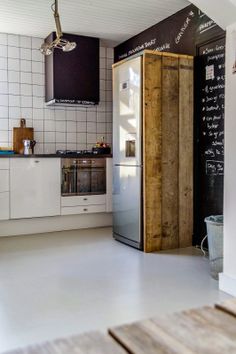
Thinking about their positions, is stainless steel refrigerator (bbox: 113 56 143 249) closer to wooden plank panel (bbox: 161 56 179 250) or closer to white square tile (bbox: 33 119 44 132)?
wooden plank panel (bbox: 161 56 179 250)

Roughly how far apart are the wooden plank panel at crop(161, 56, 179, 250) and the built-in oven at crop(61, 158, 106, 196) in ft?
4.78

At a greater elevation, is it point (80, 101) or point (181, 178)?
point (80, 101)

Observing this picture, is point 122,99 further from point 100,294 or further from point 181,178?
point 100,294

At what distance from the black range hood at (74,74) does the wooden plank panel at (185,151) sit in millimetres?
1651

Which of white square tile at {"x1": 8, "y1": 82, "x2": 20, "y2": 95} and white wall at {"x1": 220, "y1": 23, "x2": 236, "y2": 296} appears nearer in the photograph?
white wall at {"x1": 220, "y1": 23, "x2": 236, "y2": 296}

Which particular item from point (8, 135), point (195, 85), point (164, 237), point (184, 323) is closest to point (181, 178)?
point (164, 237)

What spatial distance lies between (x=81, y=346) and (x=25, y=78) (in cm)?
488

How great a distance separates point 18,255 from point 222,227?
204 centimetres

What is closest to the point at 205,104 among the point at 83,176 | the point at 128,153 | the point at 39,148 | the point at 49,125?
the point at 128,153

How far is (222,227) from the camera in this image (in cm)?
297

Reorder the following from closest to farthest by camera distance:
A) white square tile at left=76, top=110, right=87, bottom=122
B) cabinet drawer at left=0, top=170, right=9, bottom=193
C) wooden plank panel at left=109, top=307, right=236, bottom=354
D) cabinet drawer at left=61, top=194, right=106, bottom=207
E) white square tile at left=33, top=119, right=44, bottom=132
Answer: wooden plank panel at left=109, top=307, right=236, bottom=354 < cabinet drawer at left=0, top=170, right=9, bottom=193 < cabinet drawer at left=61, top=194, right=106, bottom=207 < white square tile at left=33, top=119, right=44, bottom=132 < white square tile at left=76, top=110, right=87, bottom=122

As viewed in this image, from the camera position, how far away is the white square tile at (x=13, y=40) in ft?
16.6

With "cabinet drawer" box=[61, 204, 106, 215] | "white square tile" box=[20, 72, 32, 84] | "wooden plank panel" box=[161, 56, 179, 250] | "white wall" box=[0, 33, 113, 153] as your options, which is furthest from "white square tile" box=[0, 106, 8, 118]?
"wooden plank panel" box=[161, 56, 179, 250]

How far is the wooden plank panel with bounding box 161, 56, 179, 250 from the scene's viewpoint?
3896 millimetres
